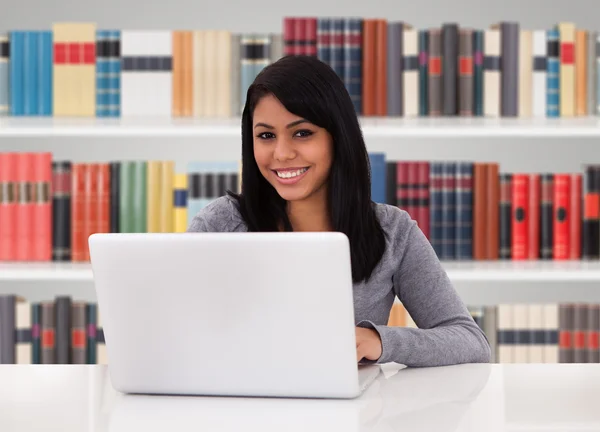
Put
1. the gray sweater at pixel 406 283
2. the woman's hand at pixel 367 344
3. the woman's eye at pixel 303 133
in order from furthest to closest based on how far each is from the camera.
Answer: the woman's eye at pixel 303 133
the gray sweater at pixel 406 283
the woman's hand at pixel 367 344

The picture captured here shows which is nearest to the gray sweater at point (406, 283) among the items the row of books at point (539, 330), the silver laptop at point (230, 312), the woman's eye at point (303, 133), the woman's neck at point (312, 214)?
the woman's neck at point (312, 214)

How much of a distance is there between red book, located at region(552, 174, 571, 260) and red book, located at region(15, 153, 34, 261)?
1.41 meters

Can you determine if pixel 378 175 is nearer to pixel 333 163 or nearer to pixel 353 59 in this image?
pixel 353 59

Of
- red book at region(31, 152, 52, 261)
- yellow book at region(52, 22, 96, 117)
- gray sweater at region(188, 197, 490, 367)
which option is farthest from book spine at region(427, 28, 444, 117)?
red book at region(31, 152, 52, 261)

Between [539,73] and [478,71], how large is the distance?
0.16 metres

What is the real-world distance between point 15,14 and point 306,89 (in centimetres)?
162

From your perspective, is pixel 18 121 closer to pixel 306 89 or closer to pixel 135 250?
pixel 306 89

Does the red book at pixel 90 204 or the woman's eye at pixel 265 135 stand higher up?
the woman's eye at pixel 265 135

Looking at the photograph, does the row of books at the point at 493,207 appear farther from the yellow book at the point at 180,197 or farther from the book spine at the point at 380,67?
the yellow book at the point at 180,197

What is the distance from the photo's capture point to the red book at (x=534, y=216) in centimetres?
245

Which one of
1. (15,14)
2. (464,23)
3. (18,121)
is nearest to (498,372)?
(18,121)

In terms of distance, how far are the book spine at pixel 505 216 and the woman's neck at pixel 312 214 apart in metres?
0.89

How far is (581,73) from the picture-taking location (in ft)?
7.99

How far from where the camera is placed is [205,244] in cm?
95
